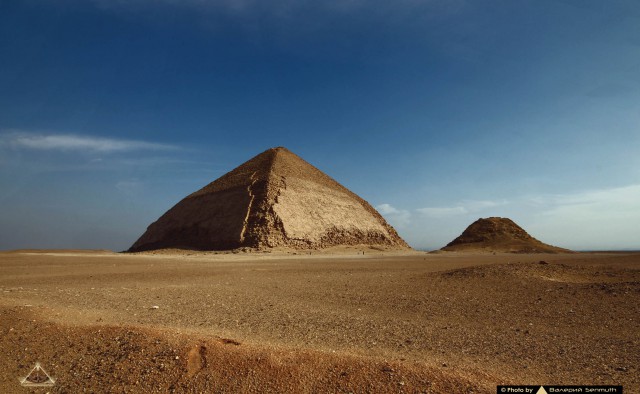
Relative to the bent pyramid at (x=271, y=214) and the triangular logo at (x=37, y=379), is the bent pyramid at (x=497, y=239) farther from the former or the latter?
the triangular logo at (x=37, y=379)

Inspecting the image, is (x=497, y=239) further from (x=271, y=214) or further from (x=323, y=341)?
(x=323, y=341)

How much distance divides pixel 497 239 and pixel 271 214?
35.5 meters

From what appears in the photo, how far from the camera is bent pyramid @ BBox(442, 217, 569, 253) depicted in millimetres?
54906

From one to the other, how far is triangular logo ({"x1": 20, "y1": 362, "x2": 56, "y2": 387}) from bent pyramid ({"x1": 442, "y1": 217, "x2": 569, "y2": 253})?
56176 millimetres

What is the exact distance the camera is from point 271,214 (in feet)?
163

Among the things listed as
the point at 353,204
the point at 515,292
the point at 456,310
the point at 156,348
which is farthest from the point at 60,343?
the point at 353,204

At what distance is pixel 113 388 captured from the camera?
14.7ft

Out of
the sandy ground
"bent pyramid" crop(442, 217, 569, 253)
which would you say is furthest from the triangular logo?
"bent pyramid" crop(442, 217, 569, 253)

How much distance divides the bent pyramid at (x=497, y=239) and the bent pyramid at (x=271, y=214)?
10.9 m

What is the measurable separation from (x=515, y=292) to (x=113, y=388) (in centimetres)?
987

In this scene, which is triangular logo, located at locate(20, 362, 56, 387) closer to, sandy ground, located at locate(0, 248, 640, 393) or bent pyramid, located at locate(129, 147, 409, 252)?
sandy ground, located at locate(0, 248, 640, 393)

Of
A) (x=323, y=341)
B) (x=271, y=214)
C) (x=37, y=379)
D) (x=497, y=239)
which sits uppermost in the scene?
(x=271, y=214)

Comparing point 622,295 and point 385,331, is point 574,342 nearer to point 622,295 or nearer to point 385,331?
point 385,331

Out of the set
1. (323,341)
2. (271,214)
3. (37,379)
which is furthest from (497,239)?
(37,379)
